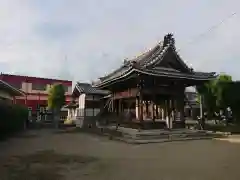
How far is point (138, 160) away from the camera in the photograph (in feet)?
34.5

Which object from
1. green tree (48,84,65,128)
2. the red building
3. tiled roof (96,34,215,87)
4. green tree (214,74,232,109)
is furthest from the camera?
the red building

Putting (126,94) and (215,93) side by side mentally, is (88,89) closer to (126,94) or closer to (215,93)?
(126,94)

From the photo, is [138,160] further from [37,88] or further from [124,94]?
[37,88]

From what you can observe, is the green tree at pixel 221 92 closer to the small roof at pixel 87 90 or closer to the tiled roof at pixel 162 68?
the tiled roof at pixel 162 68

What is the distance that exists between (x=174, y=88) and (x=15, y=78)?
4280 centimetres

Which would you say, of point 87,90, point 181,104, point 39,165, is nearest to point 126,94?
point 181,104

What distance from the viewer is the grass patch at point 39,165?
793 cm

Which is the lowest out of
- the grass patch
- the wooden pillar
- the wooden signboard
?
the grass patch

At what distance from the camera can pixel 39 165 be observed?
Result: 9.77 meters

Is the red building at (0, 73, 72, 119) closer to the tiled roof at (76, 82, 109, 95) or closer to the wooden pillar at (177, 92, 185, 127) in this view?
the tiled roof at (76, 82, 109, 95)

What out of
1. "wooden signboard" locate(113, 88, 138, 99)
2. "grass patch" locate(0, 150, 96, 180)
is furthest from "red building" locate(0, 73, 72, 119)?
"grass patch" locate(0, 150, 96, 180)

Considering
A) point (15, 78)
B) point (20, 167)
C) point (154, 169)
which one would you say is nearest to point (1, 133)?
point (20, 167)

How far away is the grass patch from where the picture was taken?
793 cm

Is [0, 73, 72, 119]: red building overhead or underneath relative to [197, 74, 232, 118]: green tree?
overhead
